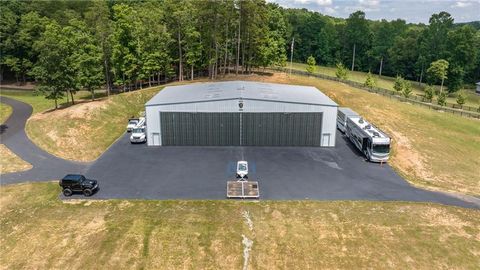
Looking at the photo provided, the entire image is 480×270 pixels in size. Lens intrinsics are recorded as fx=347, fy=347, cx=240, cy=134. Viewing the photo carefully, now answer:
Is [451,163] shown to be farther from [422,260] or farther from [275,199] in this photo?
[275,199]

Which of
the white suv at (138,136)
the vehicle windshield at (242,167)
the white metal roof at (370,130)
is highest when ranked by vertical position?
the white metal roof at (370,130)

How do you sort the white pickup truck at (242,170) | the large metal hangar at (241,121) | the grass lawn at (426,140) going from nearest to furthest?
1. the white pickup truck at (242,170)
2. the grass lawn at (426,140)
3. the large metal hangar at (241,121)

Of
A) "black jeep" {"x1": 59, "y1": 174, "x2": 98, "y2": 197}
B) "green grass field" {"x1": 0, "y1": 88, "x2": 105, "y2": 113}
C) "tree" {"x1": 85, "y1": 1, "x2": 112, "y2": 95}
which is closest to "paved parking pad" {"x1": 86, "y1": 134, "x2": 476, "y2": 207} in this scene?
"black jeep" {"x1": 59, "y1": 174, "x2": 98, "y2": 197}

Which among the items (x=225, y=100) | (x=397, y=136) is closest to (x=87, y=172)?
(x=225, y=100)

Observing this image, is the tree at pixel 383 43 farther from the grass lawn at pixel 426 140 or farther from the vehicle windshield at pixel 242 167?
the vehicle windshield at pixel 242 167

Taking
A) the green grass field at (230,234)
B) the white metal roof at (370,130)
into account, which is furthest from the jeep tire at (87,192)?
the white metal roof at (370,130)

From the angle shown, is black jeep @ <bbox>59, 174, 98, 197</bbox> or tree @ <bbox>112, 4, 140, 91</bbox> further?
tree @ <bbox>112, 4, 140, 91</bbox>

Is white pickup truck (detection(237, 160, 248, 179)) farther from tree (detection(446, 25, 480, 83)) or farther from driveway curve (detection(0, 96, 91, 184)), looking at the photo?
tree (detection(446, 25, 480, 83))

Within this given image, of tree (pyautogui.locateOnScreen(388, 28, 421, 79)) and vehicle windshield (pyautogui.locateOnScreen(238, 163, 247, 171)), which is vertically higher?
tree (pyautogui.locateOnScreen(388, 28, 421, 79))
